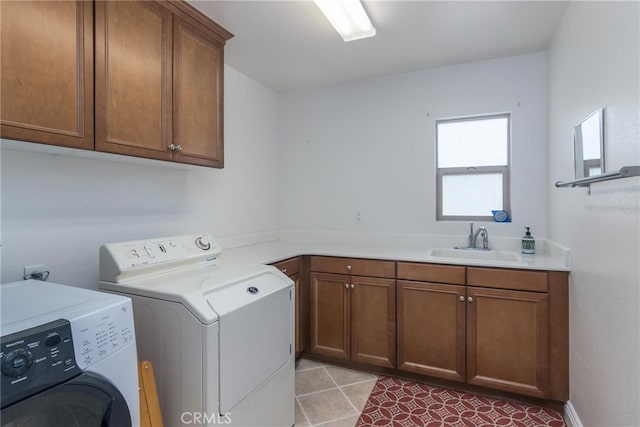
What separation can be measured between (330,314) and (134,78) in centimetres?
206

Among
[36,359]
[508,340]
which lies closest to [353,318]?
[508,340]

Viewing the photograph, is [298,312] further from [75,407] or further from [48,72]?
[48,72]

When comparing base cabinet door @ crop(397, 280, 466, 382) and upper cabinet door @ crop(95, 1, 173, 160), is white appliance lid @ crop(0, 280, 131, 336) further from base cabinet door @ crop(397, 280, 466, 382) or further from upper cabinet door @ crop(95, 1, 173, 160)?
base cabinet door @ crop(397, 280, 466, 382)

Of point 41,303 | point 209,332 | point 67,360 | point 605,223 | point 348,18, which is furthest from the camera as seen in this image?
point 348,18

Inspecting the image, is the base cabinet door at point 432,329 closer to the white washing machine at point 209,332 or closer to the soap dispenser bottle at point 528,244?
the soap dispenser bottle at point 528,244

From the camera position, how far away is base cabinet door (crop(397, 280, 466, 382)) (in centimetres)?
228

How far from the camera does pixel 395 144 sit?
306cm

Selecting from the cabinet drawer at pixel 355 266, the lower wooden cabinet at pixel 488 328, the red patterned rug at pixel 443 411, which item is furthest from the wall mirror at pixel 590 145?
the red patterned rug at pixel 443 411

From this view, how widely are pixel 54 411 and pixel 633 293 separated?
1900 millimetres

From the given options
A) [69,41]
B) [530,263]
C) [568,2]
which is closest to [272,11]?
[69,41]

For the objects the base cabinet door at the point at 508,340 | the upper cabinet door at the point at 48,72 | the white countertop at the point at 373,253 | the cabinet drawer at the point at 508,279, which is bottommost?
the base cabinet door at the point at 508,340

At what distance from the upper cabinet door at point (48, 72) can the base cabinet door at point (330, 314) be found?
1821mm

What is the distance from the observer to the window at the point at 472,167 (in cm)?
279

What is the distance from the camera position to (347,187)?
10.7 feet
